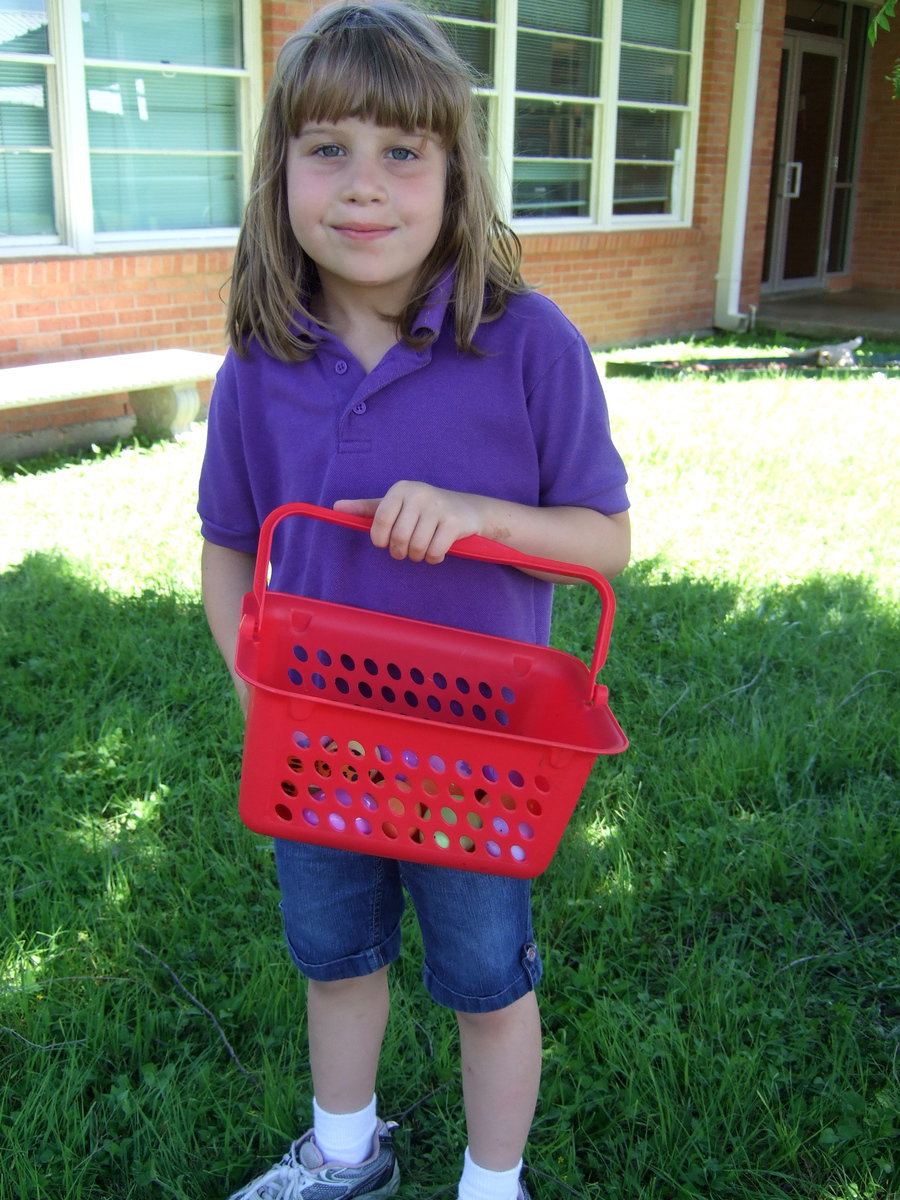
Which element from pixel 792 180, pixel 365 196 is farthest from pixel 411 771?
pixel 792 180

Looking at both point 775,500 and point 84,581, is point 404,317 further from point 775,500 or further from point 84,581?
point 775,500

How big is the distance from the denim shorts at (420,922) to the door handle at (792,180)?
13.1m

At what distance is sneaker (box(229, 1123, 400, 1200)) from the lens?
186 centimetres

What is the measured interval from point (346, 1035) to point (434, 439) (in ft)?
3.02

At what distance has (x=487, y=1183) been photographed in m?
1.76

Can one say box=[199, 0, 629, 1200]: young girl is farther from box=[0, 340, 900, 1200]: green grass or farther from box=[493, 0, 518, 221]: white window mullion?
box=[493, 0, 518, 221]: white window mullion

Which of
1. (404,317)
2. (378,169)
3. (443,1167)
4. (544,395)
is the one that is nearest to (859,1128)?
(443,1167)

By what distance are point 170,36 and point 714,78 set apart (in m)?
5.67

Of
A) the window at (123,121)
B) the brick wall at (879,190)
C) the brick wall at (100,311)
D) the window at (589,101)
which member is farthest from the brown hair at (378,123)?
the brick wall at (879,190)

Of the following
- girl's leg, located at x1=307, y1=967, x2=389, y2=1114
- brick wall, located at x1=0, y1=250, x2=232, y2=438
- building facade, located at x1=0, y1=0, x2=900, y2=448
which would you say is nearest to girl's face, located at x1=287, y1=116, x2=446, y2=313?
girl's leg, located at x1=307, y1=967, x2=389, y2=1114

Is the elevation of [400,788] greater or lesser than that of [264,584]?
lesser

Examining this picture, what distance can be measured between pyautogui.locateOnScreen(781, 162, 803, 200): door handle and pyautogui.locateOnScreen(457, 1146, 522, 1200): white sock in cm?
1323

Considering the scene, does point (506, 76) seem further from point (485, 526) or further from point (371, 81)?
point (485, 526)

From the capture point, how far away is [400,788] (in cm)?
137
